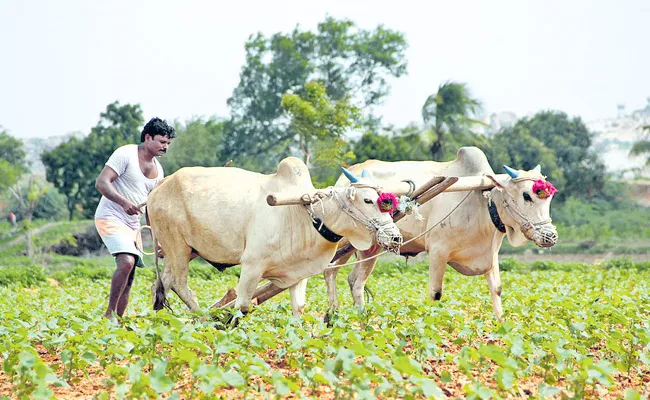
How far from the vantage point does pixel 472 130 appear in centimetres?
2828

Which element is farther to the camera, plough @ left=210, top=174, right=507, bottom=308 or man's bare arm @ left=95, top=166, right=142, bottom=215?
man's bare arm @ left=95, top=166, right=142, bottom=215

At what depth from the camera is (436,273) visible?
748 cm

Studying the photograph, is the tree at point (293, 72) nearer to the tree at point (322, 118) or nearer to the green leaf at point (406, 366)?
the tree at point (322, 118)

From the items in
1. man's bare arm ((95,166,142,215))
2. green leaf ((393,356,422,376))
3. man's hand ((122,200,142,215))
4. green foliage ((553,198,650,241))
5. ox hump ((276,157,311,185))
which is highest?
ox hump ((276,157,311,185))

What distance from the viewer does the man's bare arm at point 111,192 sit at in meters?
6.42

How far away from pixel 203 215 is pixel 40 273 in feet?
38.7

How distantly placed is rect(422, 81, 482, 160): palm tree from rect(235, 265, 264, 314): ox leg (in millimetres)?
21554

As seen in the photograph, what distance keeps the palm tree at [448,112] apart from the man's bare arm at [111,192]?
2124 centimetres

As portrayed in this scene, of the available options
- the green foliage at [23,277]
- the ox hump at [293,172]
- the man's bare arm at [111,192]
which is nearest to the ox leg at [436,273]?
the ox hump at [293,172]

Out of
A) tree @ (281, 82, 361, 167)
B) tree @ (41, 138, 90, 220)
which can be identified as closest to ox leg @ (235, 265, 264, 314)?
tree @ (281, 82, 361, 167)

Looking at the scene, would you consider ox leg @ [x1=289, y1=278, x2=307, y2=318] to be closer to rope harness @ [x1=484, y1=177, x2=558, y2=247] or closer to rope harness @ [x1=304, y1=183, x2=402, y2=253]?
rope harness @ [x1=304, y1=183, x2=402, y2=253]

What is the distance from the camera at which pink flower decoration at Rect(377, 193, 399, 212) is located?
569 centimetres

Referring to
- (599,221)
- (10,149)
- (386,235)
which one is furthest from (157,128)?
(10,149)

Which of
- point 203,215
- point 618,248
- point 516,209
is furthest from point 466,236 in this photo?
point 618,248
